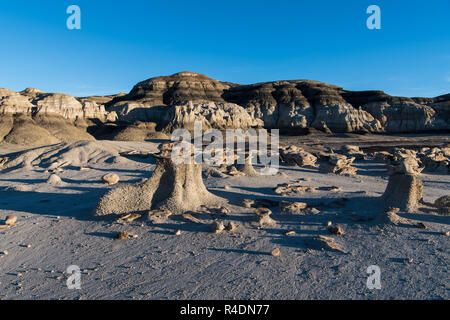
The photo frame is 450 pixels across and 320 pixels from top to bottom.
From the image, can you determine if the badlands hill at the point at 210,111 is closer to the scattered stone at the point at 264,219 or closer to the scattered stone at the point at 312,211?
the scattered stone at the point at 264,219

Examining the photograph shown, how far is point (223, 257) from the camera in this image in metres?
3.74

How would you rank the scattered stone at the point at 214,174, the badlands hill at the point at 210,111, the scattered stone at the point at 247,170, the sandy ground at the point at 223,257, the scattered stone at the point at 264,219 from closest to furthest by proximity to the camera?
the sandy ground at the point at 223,257, the scattered stone at the point at 264,219, the scattered stone at the point at 214,174, the scattered stone at the point at 247,170, the badlands hill at the point at 210,111

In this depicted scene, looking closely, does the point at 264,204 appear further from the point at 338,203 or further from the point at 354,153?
the point at 354,153

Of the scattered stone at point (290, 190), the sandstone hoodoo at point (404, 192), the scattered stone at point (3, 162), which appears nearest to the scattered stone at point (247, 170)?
the scattered stone at point (290, 190)

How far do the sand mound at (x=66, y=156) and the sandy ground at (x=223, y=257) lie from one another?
626 centimetres

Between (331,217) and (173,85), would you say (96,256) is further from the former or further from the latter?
(173,85)

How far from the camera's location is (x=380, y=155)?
50.3ft

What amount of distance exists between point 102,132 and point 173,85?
2371cm

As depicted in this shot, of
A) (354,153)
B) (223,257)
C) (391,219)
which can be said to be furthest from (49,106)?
(391,219)

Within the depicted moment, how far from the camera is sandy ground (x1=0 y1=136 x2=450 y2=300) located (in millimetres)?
2998

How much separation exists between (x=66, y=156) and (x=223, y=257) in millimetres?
11463

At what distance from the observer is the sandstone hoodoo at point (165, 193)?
533 centimetres

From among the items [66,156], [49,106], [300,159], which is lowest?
[300,159]

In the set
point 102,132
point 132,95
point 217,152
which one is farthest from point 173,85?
point 217,152
